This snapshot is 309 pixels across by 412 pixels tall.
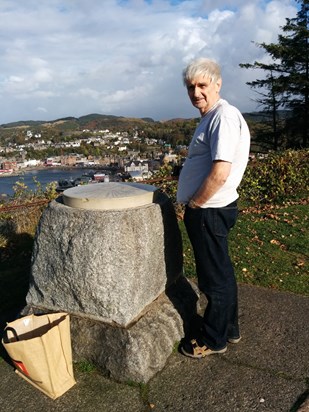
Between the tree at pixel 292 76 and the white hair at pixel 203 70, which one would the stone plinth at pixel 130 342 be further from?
the tree at pixel 292 76

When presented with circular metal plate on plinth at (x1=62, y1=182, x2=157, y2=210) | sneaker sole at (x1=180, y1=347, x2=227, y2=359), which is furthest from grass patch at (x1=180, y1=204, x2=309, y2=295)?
circular metal plate on plinth at (x1=62, y1=182, x2=157, y2=210)

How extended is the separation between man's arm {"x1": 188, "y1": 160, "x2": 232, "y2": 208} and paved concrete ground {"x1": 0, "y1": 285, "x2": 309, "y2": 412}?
3.91 feet

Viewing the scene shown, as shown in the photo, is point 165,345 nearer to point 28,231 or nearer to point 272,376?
point 272,376

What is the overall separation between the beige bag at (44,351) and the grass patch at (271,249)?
223 centimetres

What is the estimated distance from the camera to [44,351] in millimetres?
2303

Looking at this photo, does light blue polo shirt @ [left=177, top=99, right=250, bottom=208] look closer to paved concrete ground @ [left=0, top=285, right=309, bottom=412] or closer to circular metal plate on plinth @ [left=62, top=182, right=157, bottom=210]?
Result: circular metal plate on plinth @ [left=62, top=182, right=157, bottom=210]

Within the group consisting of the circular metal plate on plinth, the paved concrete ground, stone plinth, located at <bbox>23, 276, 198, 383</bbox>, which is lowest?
the paved concrete ground

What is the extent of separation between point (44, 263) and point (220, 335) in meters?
1.39

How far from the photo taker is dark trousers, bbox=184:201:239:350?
8.39 feet

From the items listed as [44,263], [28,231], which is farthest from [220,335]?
[28,231]

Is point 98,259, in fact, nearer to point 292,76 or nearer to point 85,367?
point 85,367

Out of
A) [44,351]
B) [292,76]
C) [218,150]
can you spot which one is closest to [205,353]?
[44,351]

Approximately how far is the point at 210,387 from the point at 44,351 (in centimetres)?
109

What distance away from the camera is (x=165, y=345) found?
278 cm
